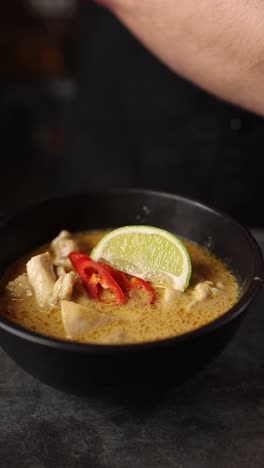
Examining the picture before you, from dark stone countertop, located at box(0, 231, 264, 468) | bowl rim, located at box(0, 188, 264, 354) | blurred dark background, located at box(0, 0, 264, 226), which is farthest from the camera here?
blurred dark background, located at box(0, 0, 264, 226)

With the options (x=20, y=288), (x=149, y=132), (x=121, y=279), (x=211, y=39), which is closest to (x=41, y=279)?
(x=20, y=288)

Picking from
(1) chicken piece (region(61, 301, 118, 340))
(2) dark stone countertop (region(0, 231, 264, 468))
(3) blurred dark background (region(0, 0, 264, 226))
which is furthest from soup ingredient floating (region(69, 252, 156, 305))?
(3) blurred dark background (region(0, 0, 264, 226))

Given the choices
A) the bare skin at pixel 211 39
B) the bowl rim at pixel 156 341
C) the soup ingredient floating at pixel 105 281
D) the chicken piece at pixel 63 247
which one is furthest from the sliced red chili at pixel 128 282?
the bare skin at pixel 211 39

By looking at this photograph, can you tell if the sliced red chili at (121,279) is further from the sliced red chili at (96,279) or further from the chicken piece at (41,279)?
the chicken piece at (41,279)

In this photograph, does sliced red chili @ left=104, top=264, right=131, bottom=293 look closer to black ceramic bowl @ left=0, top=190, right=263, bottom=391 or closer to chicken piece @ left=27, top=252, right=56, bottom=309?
chicken piece @ left=27, top=252, right=56, bottom=309

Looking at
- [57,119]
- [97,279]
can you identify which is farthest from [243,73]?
[57,119]
